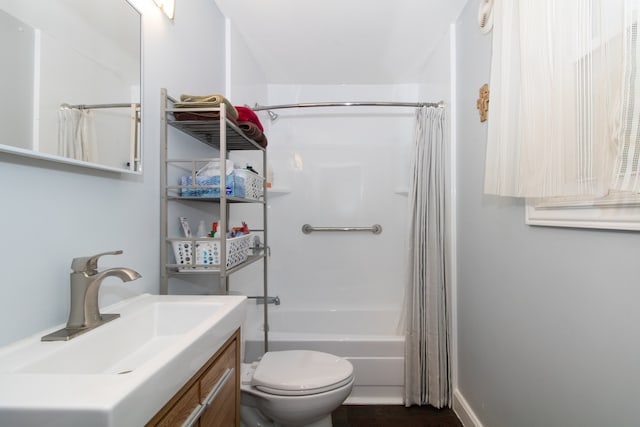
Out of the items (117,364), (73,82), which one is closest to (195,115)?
(73,82)

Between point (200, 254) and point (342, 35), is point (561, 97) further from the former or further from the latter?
point (342, 35)

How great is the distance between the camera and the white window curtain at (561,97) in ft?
2.30

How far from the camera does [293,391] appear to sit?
1349 mm

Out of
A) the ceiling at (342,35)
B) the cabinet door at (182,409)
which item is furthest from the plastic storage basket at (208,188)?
the ceiling at (342,35)

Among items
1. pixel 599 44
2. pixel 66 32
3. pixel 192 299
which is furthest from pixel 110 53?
pixel 599 44

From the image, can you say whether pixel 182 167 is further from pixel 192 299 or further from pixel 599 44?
pixel 599 44

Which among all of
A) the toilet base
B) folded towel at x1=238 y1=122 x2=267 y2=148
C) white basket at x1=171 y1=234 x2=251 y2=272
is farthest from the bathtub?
folded towel at x1=238 y1=122 x2=267 y2=148

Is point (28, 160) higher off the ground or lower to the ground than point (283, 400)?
higher

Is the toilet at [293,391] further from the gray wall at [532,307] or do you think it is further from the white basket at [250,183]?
the white basket at [250,183]

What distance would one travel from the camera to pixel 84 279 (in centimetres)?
81

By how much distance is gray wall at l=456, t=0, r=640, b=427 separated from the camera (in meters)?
0.82

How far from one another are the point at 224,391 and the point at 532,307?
111 cm

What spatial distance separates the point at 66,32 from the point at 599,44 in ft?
4.33

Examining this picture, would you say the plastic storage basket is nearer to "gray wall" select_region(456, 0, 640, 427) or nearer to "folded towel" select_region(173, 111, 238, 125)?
"folded towel" select_region(173, 111, 238, 125)
